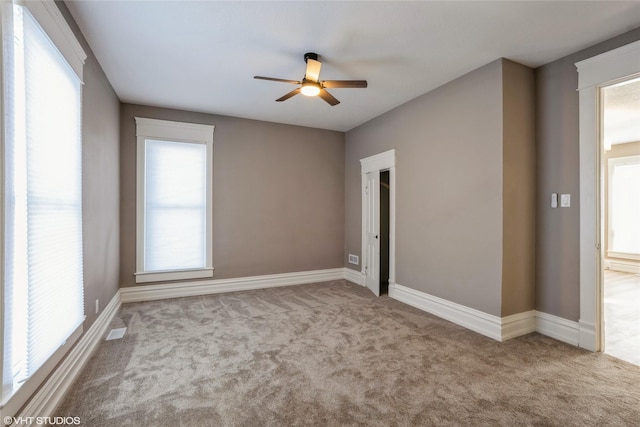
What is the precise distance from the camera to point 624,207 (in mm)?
6250

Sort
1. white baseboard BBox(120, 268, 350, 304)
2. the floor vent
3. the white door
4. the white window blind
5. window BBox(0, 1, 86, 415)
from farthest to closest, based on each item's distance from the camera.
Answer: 1. the white door
2. the white window blind
3. white baseboard BBox(120, 268, 350, 304)
4. the floor vent
5. window BBox(0, 1, 86, 415)

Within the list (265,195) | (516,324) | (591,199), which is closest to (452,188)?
(591,199)

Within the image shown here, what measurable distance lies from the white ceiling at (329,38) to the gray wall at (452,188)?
1.10ft

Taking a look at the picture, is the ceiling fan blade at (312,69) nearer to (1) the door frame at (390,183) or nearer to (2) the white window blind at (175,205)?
(1) the door frame at (390,183)

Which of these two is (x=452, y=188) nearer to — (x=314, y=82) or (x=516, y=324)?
(x=516, y=324)

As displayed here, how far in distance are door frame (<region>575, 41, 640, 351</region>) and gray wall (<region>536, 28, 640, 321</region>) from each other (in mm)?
69

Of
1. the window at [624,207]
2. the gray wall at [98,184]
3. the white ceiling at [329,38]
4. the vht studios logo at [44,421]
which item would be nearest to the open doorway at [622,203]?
the window at [624,207]

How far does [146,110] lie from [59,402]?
381cm

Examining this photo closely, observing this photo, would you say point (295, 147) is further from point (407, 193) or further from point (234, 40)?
point (234, 40)

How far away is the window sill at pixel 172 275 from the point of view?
4398mm

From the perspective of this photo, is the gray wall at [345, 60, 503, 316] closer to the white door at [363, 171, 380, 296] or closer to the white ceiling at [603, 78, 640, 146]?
the white door at [363, 171, 380, 296]

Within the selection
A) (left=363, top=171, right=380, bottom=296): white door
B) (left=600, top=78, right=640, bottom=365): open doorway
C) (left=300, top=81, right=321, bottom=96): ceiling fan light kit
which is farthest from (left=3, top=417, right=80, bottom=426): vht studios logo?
(left=600, top=78, right=640, bottom=365): open doorway

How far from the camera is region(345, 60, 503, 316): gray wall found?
10.3ft

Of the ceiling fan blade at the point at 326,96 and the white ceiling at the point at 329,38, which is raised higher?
the white ceiling at the point at 329,38
